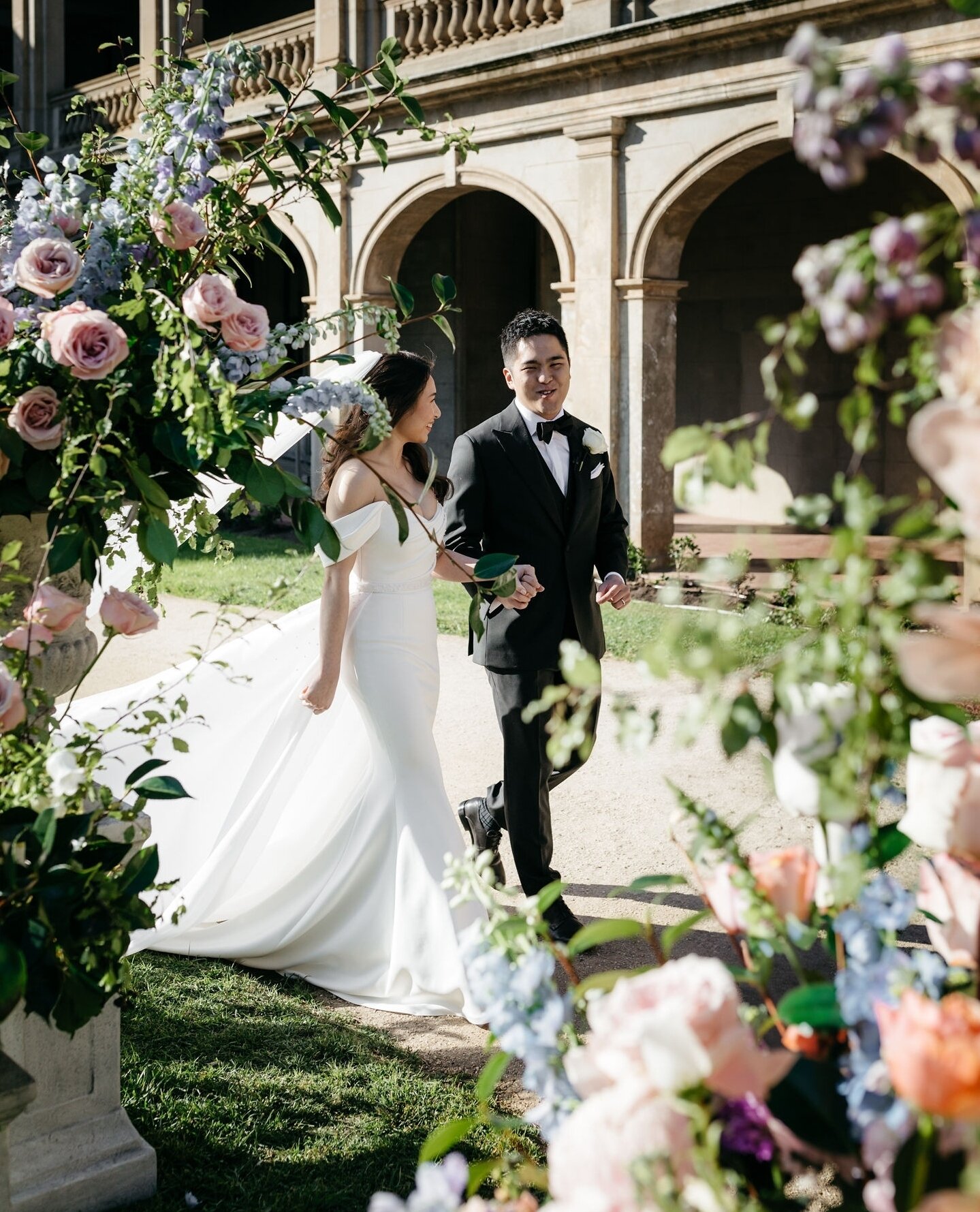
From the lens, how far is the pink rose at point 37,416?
1.94 m

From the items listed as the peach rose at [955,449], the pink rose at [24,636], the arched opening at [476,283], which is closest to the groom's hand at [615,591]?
the pink rose at [24,636]

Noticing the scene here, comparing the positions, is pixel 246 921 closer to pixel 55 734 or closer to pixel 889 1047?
pixel 55 734

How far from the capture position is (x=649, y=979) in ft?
2.97

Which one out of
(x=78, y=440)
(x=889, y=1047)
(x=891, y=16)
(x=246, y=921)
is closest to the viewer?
(x=889, y=1047)

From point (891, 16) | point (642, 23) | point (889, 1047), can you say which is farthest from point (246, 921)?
point (642, 23)

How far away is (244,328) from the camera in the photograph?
1.89 m

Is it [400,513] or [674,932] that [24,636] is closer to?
[400,513]

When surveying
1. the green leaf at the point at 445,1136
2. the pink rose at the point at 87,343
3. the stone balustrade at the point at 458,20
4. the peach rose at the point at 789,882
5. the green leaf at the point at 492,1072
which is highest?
the stone balustrade at the point at 458,20

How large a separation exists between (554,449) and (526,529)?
13.2 inches

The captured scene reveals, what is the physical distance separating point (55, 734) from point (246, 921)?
2.35m

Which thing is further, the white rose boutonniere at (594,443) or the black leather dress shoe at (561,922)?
the white rose boutonniere at (594,443)

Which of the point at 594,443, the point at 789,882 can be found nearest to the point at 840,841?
the point at 789,882

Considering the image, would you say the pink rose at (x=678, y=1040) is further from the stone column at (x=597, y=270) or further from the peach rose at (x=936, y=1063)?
the stone column at (x=597, y=270)

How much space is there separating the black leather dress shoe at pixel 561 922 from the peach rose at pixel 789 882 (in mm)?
3157
